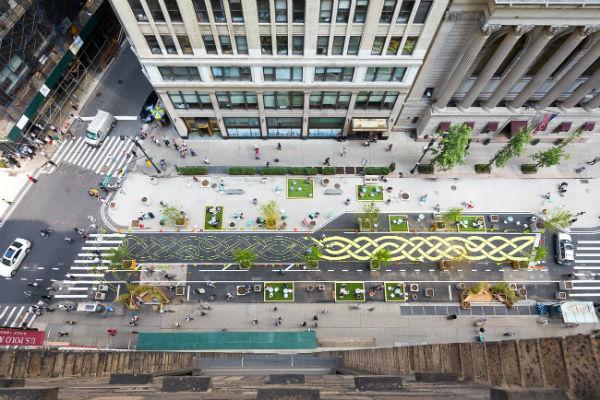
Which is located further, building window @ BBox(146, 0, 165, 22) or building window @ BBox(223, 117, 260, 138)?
building window @ BBox(223, 117, 260, 138)

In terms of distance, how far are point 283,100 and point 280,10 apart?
13886mm

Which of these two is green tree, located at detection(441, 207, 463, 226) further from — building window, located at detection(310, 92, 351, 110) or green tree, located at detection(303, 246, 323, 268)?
building window, located at detection(310, 92, 351, 110)

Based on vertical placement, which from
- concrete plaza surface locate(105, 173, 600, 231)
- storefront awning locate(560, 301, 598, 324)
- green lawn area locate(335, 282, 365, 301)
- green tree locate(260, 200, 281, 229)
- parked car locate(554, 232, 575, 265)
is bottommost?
storefront awning locate(560, 301, 598, 324)

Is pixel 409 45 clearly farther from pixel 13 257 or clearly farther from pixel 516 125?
pixel 13 257

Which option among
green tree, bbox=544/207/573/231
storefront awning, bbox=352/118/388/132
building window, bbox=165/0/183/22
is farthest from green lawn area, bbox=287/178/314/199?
green tree, bbox=544/207/573/231

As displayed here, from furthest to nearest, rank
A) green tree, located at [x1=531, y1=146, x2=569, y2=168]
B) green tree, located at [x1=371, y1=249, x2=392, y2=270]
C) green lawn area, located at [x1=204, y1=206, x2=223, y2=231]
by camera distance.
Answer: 1. green lawn area, located at [x1=204, y1=206, x2=223, y2=231]
2. green tree, located at [x1=531, y1=146, x2=569, y2=168]
3. green tree, located at [x1=371, y1=249, x2=392, y2=270]

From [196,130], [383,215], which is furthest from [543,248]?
[196,130]

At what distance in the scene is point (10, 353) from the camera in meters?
26.6

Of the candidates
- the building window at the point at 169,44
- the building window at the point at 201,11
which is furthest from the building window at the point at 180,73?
the building window at the point at 201,11

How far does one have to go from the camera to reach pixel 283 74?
1949 inches

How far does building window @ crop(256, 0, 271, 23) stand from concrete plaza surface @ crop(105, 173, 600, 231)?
2250cm

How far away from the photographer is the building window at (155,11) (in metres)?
40.6

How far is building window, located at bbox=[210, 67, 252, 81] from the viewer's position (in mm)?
48759

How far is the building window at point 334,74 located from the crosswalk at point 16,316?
46422 mm
